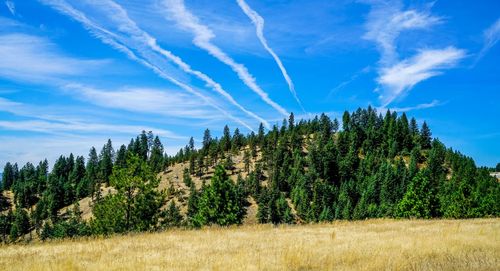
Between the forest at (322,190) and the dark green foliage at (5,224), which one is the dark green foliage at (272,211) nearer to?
the forest at (322,190)

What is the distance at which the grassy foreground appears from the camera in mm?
10289

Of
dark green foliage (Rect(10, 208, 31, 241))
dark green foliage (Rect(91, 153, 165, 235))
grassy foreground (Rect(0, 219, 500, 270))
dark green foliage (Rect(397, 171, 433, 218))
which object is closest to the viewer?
grassy foreground (Rect(0, 219, 500, 270))

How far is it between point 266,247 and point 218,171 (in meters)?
36.9

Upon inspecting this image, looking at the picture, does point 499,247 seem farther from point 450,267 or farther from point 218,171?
point 218,171

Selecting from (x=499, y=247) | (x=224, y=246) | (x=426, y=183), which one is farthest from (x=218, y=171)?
(x=499, y=247)

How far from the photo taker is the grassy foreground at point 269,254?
33.8 feet

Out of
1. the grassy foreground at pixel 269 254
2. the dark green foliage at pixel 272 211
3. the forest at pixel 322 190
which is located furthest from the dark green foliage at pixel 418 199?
the dark green foliage at pixel 272 211

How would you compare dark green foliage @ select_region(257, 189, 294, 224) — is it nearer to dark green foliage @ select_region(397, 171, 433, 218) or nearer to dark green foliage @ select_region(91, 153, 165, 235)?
dark green foliage @ select_region(397, 171, 433, 218)

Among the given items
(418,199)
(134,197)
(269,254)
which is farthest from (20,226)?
(269,254)

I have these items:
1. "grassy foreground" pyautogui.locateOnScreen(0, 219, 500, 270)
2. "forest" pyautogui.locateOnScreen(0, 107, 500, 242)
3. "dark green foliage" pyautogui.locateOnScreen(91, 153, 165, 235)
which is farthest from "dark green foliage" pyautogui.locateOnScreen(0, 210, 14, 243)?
"grassy foreground" pyautogui.locateOnScreen(0, 219, 500, 270)

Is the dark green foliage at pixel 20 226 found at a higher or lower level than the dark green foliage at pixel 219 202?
lower

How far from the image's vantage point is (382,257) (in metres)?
11.1

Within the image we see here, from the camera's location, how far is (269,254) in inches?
477

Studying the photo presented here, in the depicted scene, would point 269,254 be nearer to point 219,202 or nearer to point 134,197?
point 134,197
